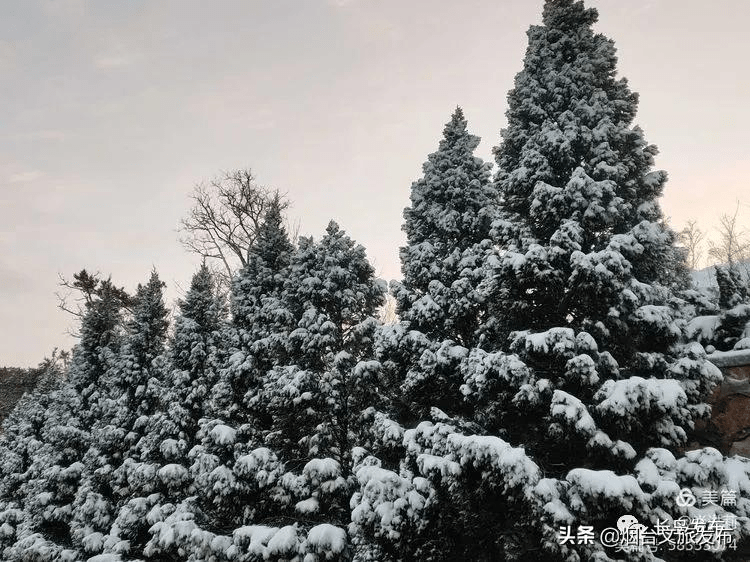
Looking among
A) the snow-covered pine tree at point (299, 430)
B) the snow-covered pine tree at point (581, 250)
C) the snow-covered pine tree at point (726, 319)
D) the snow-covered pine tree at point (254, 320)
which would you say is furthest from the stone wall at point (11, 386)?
the snow-covered pine tree at point (726, 319)

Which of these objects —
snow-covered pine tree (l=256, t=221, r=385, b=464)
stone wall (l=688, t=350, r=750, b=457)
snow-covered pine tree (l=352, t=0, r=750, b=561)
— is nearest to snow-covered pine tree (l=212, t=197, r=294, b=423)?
snow-covered pine tree (l=256, t=221, r=385, b=464)

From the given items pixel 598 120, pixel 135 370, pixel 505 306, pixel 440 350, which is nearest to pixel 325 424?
pixel 440 350

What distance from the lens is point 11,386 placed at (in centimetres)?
4891

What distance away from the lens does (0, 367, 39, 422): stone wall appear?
4656 cm

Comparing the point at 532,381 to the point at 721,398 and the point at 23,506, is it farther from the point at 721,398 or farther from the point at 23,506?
the point at 23,506

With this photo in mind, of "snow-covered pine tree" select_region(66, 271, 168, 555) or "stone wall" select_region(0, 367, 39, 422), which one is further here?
"stone wall" select_region(0, 367, 39, 422)

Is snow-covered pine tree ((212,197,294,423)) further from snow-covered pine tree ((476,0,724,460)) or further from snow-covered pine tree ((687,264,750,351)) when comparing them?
snow-covered pine tree ((687,264,750,351))

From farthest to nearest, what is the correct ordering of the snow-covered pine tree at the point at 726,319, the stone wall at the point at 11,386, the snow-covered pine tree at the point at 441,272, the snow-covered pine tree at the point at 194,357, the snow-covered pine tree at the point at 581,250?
the stone wall at the point at 11,386 < the snow-covered pine tree at the point at 194,357 < the snow-covered pine tree at the point at 441,272 < the snow-covered pine tree at the point at 726,319 < the snow-covered pine tree at the point at 581,250

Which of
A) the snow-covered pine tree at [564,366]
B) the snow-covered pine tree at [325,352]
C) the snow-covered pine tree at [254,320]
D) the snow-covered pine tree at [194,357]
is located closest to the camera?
the snow-covered pine tree at [564,366]

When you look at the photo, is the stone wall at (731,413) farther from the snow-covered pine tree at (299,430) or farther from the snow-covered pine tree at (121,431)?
the snow-covered pine tree at (121,431)

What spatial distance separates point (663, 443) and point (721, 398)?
255 centimetres

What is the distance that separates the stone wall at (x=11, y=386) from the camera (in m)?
46.6

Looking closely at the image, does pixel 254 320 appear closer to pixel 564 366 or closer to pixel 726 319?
pixel 564 366

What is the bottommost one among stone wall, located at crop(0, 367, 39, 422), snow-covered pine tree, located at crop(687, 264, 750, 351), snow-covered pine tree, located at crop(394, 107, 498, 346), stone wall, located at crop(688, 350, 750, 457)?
stone wall, located at crop(688, 350, 750, 457)
